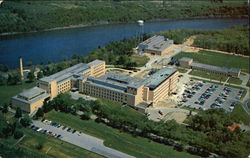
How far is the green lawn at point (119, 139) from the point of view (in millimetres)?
14578

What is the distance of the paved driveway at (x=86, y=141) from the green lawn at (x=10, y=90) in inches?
149

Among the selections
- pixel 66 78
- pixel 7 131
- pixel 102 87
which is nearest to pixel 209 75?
pixel 102 87

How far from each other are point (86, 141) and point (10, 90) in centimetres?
781

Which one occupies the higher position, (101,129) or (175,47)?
(175,47)

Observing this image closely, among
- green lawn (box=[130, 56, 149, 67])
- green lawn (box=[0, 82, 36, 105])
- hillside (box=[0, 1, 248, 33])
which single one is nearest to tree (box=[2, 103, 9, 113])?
green lawn (box=[0, 82, 36, 105])

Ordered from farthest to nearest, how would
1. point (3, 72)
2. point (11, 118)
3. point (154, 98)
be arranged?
1. point (3, 72)
2. point (154, 98)
3. point (11, 118)

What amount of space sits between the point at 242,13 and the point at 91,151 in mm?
40472

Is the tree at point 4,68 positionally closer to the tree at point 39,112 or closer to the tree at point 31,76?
the tree at point 31,76

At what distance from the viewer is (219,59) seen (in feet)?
94.1

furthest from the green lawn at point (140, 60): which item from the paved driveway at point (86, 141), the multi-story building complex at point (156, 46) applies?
the paved driveway at point (86, 141)

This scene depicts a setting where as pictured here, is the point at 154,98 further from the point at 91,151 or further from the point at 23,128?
the point at 23,128

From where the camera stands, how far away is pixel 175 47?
3203 cm

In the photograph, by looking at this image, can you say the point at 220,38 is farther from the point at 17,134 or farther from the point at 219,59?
the point at 17,134

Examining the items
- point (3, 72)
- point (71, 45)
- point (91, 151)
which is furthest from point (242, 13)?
point (91, 151)
